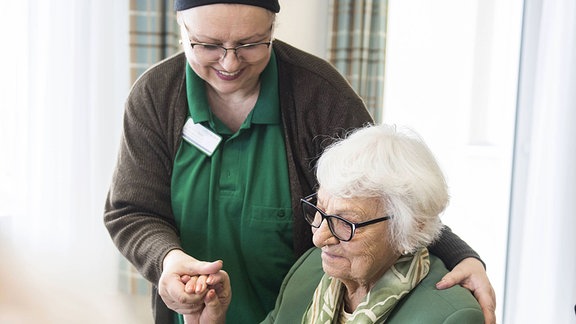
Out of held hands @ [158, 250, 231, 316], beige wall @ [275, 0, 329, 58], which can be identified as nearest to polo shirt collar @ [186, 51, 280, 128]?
held hands @ [158, 250, 231, 316]

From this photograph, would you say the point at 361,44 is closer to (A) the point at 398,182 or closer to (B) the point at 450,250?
(B) the point at 450,250

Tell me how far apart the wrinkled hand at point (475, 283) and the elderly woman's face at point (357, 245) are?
14 centimetres

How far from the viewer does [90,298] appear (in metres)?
3.85

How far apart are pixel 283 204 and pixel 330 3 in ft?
8.76

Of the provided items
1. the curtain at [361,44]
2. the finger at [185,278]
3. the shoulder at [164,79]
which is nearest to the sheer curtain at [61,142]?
the curtain at [361,44]

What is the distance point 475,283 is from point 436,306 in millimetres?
126

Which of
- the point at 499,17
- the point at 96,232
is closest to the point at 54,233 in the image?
the point at 96,232

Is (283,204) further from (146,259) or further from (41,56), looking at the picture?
(41,56)

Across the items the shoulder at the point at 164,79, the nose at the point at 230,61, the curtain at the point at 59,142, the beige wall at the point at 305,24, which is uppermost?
the beige wall at the point at 305,24

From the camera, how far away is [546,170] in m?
3.22

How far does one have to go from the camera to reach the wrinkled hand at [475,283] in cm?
149

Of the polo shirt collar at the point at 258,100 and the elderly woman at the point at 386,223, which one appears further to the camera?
the polo shirt collar at the point at 258,100

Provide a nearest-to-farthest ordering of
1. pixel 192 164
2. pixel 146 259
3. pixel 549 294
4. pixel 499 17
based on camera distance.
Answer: pixel 146 259 → pixel 192 164 → pixel 549 294 → pixel 499 17

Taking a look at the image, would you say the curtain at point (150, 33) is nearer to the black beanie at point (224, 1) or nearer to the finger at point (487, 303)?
the black beanie at point (224, 1)
